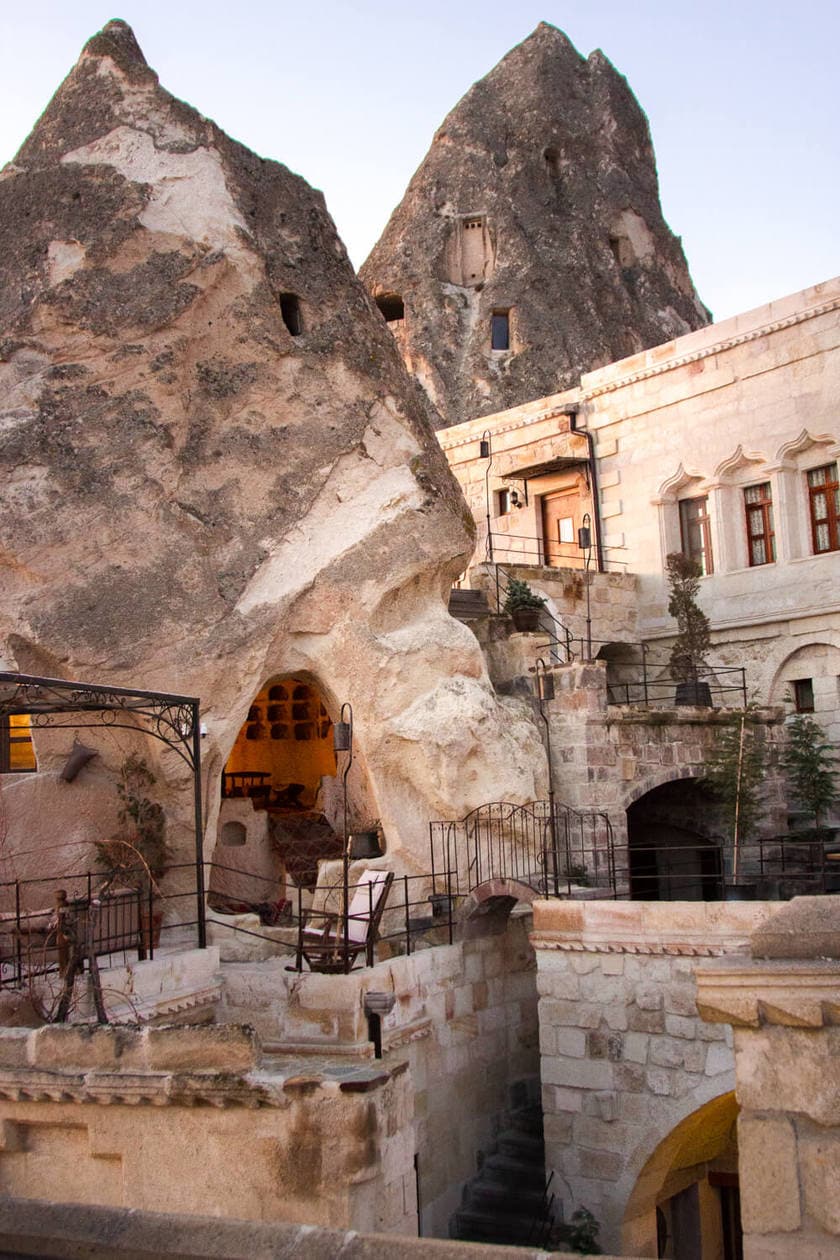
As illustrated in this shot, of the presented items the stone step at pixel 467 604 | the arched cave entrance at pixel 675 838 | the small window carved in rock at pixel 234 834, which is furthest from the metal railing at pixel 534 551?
the small window carved in rock at pixel 234 834

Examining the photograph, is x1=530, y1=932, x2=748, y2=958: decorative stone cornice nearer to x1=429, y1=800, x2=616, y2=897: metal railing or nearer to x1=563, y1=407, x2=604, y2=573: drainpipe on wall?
x1=429, y1=800, x2=616, y2=897: metal railing

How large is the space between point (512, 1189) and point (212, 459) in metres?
8.64

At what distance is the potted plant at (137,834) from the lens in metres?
13.2

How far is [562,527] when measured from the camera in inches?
899

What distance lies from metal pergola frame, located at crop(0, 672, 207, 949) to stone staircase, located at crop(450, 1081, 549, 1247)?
388cm

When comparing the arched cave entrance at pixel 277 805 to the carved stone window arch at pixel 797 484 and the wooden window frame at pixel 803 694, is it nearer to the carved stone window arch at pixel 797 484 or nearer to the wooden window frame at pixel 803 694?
the wooden window frame at pixel 803 694

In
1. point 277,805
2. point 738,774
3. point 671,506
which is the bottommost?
point 277,805

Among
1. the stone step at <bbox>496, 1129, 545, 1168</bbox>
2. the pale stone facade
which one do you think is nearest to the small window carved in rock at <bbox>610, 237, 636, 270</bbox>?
the pale stone facade

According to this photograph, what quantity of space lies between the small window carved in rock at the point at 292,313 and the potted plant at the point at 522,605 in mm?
5224

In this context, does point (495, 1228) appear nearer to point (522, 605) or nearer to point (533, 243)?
point (522, 605)

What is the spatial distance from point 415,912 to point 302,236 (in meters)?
8.37

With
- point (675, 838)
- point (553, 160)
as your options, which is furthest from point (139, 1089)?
point (553, 160)

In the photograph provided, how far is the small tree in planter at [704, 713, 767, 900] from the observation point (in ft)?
53.8

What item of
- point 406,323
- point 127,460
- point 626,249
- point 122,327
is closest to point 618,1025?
point 127,460
